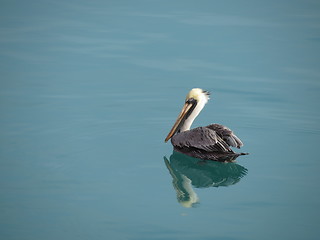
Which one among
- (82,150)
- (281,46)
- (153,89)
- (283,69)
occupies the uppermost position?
(281,46)

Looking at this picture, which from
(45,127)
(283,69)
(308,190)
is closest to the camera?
(308,190)

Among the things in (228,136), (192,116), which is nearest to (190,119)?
(192,116)

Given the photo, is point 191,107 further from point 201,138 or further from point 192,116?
point 201,138

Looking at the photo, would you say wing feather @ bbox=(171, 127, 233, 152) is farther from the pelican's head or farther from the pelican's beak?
the pelican's head

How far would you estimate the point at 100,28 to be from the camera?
12398mm

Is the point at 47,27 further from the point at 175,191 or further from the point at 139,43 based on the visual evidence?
the point at 175,191

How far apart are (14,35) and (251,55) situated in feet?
15.2

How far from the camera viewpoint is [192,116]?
27.1 feet

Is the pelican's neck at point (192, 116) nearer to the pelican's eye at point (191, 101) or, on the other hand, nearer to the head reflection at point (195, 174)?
the pelican's eye at point (191, 101)

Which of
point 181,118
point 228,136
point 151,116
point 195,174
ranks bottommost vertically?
point 195,174

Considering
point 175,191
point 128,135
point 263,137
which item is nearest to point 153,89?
point 128,135

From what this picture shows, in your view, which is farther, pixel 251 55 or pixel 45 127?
pixel 251 55

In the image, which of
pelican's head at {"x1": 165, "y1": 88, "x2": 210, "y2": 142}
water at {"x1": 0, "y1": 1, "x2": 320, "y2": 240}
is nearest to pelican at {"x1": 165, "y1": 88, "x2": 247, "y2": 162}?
pelican's head at {"x1": 165, "y1": 88, "x2": 210, "y2": 142}

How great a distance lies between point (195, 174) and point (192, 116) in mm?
1117
